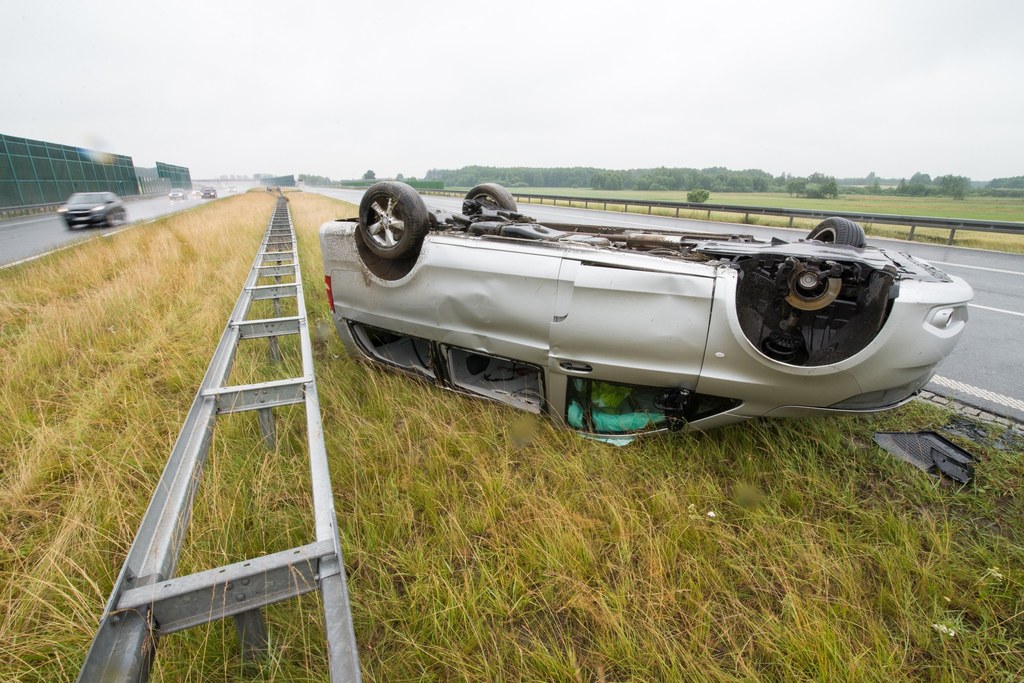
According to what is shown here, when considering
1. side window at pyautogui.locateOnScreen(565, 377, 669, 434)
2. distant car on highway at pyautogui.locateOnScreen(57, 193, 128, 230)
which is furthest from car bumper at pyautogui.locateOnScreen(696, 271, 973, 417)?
distant car on highway at pyautogui.locateOnScreen(57, 193, 128, 230)

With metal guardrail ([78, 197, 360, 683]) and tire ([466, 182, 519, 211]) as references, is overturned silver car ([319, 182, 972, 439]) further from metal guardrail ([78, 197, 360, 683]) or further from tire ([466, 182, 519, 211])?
tire ([466, 182, 519, 211])

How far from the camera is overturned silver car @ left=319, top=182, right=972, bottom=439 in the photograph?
79.9 inches

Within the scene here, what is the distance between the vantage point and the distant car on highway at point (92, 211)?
1566cm

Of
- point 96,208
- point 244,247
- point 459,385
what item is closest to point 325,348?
point 459,385

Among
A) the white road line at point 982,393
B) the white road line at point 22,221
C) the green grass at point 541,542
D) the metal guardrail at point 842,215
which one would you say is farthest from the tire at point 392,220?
the white road line at point 22,221

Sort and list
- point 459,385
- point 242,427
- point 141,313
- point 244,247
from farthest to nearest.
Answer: point 244,247 < point 141,313 < point 459,385 < point 242,427

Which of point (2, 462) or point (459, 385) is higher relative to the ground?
point (459, 385)

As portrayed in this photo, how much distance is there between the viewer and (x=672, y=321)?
2.17 metres

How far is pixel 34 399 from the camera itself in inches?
127

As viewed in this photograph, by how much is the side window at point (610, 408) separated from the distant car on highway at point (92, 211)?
2033cm

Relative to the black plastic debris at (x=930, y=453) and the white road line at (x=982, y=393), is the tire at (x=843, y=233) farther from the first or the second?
the white road line at (x=982, y=393)

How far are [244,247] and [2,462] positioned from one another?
832 cm

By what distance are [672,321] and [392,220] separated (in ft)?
6.63

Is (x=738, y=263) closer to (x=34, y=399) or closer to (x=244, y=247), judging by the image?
(x=34, y=399)
